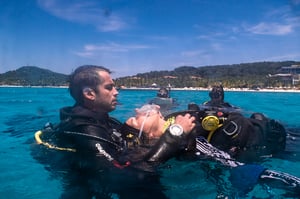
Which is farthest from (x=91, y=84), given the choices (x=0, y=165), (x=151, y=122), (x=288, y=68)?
(x=288, y=68)

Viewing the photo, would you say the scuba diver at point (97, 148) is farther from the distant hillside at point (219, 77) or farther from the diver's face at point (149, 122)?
the distant hillside at point (219, 77)

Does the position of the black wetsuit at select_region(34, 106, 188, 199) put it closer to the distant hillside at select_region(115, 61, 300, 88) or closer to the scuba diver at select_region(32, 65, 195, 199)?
the scuba diver at select_region(32, 65, 195, 199)

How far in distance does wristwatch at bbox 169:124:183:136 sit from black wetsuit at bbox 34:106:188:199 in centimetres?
4

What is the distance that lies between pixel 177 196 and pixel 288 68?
154471 millimetres

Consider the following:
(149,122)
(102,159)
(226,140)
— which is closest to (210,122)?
(226,140)

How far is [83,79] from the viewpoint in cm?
388

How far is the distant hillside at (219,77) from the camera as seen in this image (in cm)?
11925

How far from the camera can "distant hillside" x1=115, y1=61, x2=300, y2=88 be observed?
119m

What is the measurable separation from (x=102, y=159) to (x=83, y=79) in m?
1.06

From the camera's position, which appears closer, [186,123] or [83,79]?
[186,123]

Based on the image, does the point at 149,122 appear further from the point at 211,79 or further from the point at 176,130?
the point at 211,79

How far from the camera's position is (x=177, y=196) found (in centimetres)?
398

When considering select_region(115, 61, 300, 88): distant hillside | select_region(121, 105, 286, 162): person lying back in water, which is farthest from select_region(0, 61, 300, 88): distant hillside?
select_region(121, 105, 286, 162): person lying back in water

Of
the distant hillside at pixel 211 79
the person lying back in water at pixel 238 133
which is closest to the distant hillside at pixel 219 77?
the distant hillside at pixel 211 79
